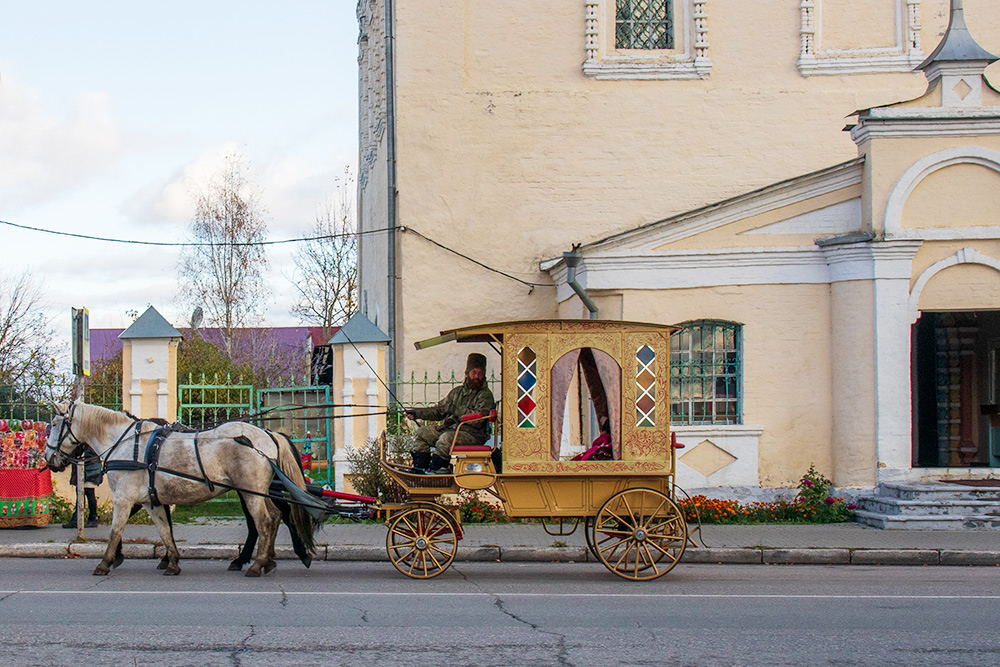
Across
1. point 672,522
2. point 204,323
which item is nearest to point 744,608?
point 672,522

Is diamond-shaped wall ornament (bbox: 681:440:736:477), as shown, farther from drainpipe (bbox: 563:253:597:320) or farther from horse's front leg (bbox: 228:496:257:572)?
horse's front leg (bbox: 228:496:257:572)

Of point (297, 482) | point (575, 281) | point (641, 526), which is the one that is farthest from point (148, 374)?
point (641, 526)

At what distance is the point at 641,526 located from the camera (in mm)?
10758

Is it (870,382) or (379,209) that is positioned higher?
(379,209)

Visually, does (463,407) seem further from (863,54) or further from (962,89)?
(863,54)

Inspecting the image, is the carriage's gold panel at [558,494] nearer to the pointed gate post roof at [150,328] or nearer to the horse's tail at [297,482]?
the horse's tail at [297,482]

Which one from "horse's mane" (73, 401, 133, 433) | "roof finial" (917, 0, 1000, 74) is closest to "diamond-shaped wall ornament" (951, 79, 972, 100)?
"roof finial" (917, 0, 1000, 74)

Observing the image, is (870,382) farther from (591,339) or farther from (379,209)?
(379,209)

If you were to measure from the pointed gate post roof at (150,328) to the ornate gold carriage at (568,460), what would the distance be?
6.22 metres

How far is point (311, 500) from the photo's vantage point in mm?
10906

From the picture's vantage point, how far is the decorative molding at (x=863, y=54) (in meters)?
19.4

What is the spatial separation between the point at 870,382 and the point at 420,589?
318 inches

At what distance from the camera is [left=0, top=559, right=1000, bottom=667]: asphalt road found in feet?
24.5

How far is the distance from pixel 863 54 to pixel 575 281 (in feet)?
25.7
